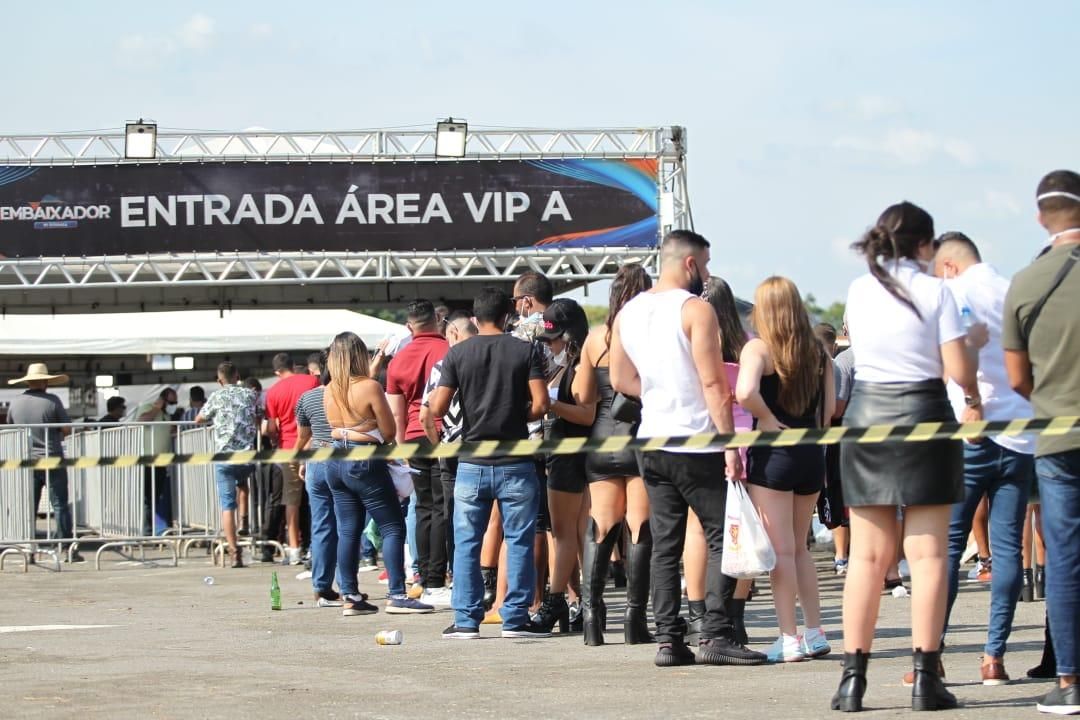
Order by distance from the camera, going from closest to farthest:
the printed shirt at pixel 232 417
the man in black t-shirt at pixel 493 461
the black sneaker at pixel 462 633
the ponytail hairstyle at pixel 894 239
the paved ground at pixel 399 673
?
the ponytail hairstyle at pixel 894 239, the paved ground at pixel 399 673, the man in black t-shirt at pixel 493 461, the black sneaker at pixel 462 633, the printed shirt at pixel 232 417

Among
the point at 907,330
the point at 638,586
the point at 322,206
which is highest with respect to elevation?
the point at 322,206

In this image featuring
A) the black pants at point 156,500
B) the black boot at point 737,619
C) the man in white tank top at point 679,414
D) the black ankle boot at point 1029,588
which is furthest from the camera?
the black pants at point 156,500

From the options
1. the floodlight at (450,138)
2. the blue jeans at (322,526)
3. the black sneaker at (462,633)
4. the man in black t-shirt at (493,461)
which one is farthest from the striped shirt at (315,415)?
the floodlight at (450,138)

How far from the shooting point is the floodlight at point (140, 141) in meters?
20.0

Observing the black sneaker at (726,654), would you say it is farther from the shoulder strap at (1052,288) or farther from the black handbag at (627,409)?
the shoulder strap at (1052,288)

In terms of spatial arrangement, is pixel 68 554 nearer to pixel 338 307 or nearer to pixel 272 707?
pixel 338 307

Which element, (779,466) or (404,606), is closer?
(779,466)

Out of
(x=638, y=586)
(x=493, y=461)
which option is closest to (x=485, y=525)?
(x=493, y=461)

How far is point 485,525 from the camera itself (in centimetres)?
885

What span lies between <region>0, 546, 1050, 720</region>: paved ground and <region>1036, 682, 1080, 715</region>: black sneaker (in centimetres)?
10

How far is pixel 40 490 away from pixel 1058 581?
13506 millimetres

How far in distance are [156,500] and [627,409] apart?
10.6 metres

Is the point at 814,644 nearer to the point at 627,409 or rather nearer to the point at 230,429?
the point at 627,409

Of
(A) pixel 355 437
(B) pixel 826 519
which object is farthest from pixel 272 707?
(B) pixel 826 519
